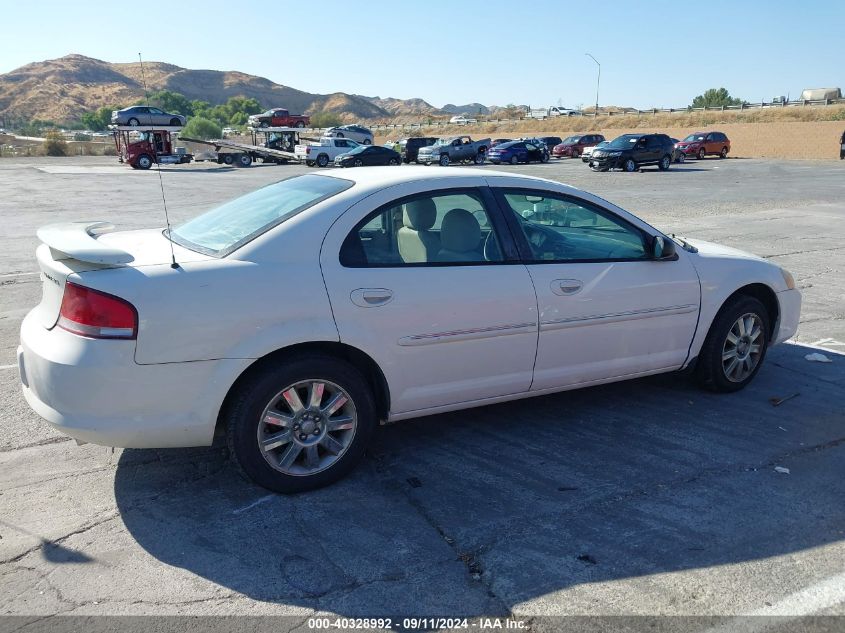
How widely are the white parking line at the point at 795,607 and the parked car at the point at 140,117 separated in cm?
4660

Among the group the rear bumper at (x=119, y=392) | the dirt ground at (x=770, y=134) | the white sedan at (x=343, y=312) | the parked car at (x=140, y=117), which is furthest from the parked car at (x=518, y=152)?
the rear bumper at (x=119, y=392)

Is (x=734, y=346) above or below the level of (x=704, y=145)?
below

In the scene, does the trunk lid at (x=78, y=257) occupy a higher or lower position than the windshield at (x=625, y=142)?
lower

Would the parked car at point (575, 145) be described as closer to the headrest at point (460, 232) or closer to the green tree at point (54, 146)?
the green tree at point (54, 146)

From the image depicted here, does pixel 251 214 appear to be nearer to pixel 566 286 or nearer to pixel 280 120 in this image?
pixel 566 286

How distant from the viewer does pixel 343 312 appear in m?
3.53

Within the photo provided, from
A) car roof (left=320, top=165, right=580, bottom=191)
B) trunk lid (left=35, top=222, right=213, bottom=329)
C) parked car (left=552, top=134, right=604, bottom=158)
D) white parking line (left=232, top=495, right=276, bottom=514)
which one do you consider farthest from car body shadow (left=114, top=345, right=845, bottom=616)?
parked car (left=552, top=134, right=604, bottom=158)

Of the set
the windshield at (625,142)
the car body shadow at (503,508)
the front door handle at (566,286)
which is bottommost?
the car body shadow at (503,508)

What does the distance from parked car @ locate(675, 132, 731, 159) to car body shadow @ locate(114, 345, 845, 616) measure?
41.3m

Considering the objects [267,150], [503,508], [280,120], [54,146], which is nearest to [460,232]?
[503,508]

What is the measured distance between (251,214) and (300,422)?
4.20 ft

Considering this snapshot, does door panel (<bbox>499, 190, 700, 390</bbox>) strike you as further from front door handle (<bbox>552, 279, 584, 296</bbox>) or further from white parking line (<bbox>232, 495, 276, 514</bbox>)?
white parking line (<bbox>232, 495, 276, 514</bbox>)

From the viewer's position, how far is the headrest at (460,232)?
399 cm

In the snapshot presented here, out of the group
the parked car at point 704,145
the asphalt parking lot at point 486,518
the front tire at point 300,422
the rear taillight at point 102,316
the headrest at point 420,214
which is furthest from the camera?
the parked car at point 704,145
